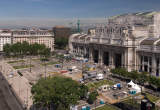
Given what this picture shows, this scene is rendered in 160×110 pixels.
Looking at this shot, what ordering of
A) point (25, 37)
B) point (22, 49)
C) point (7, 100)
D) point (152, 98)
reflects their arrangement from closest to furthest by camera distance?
point (7, 100)
point (152, 98)
point (22, 49)
point (25, 37)

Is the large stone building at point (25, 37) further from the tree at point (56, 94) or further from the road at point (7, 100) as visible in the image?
the tree at point (56, 94)

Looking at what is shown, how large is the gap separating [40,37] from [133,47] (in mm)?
112346

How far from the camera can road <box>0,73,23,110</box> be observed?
5250 centimetres

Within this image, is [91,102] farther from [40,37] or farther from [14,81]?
[40,37]

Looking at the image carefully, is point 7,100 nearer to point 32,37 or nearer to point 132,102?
point 132,102

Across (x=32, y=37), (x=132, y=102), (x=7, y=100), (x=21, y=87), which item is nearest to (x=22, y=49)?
(x=32, y=37)

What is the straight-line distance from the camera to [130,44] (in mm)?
94875

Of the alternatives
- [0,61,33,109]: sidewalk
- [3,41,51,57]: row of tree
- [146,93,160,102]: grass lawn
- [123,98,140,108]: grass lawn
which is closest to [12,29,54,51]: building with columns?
[3,41,51,57]: row of tree

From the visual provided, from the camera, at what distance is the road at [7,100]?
5250 cm

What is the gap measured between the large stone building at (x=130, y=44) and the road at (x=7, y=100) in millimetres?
58459

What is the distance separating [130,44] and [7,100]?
2527 inches

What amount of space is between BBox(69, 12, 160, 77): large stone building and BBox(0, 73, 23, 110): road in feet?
192

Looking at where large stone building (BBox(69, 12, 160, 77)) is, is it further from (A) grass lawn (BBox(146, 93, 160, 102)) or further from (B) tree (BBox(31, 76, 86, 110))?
(B) tree (BBox(31, 76, 86, 110))

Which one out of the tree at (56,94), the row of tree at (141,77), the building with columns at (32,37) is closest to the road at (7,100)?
the tree at (56,94)
